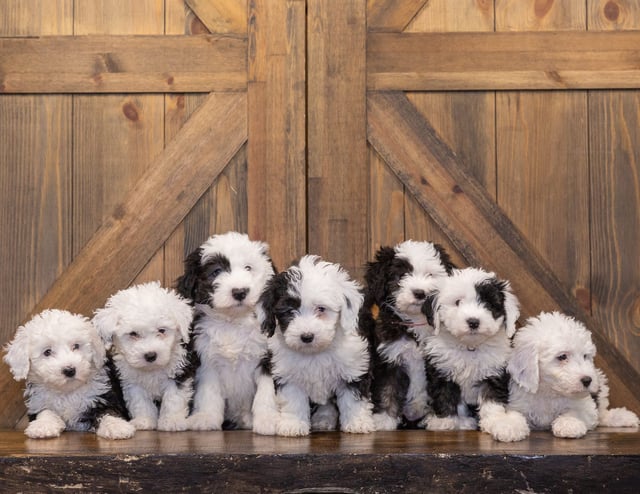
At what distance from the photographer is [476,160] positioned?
505cm

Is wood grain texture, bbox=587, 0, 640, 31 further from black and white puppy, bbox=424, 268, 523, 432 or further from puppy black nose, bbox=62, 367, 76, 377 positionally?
puppy black nose, bbox=62, 367, 76, 377

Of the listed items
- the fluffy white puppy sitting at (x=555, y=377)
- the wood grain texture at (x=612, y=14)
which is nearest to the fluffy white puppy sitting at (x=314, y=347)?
the fluffy white puppy sitting at (x=555, y=377)

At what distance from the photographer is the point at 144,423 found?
431 centimetres

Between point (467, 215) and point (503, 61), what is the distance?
3.12 feet

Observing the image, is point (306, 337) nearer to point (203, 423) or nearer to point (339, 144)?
point (203, 423)

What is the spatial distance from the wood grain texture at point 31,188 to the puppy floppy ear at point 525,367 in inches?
106

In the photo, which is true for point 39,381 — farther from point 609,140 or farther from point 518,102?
point 609,140

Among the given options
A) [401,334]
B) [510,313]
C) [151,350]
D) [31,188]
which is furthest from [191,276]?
[510,313]

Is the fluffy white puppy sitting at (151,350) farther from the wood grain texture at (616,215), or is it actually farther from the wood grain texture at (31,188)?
the wood grain texture at (616,215)

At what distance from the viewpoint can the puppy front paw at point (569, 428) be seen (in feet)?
13.1

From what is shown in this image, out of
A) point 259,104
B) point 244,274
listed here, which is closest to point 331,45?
point 259,104

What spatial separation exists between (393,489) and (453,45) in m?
2.72

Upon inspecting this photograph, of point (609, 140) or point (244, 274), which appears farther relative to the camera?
point (609, 140)

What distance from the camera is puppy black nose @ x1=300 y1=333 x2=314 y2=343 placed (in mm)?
3865
